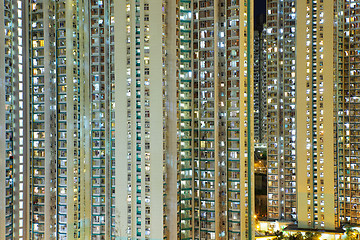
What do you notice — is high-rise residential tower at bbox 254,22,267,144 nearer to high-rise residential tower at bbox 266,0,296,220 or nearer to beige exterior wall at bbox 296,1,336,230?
high-rise residential tower at bbox 266,0,296,220

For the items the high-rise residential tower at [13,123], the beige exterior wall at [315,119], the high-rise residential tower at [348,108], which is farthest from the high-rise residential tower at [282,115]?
the high-rise residential tower at [13,123]

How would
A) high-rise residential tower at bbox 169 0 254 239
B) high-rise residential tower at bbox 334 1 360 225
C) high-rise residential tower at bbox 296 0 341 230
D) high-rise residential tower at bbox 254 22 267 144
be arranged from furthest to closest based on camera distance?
high-rise residential tower at bbox 254 22 267 144 < high-rise residential tower at bbox 334 1 360 225 < high-rise residential tower at bbox 296 0 341 230 < high-rise residential tower at bbox 169 0 254 239

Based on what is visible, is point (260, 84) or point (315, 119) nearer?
point (315, 119)

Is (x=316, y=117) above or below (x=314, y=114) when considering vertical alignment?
below

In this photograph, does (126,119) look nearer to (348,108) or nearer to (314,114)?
(314,114)

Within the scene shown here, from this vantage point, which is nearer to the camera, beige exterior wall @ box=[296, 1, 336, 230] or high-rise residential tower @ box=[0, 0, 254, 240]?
high-rise residential tower @ box=[0, 0, 254, 240]

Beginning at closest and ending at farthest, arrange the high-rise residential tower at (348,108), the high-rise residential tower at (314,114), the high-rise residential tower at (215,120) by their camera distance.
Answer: the high-rise residential tower at (215,120) → the high-rise residential tower at (314,114) → the high-rise residential tower at (348,108)

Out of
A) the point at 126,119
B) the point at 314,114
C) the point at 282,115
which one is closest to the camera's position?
the point at 126,119

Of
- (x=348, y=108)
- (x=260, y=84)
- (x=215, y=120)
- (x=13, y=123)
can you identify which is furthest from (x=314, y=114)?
(x=260, y=84)

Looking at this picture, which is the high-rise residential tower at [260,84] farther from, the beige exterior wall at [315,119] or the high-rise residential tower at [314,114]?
the beige exterior wall at [315,119]

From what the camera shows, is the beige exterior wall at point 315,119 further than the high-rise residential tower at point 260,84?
No

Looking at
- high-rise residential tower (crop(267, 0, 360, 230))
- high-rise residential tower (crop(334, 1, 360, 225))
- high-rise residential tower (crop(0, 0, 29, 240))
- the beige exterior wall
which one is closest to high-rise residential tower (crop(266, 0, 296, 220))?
high-rise residential tower (crop(267, 0, 360, 230))

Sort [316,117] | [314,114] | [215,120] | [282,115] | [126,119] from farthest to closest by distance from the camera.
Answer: [282,115]
[314,114]
[316,117]
[215,120]
[126,119]
